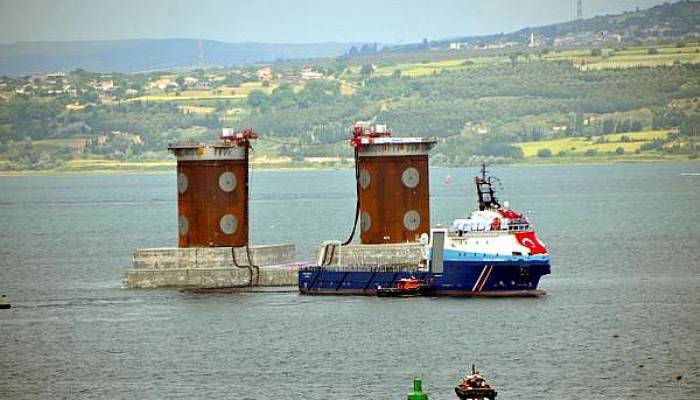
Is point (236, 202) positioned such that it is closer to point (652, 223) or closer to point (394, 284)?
point (394, 284)

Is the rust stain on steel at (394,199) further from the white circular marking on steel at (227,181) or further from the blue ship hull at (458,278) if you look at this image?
the white circular marking on steel at (227,181)

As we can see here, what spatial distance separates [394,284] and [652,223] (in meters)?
73.8

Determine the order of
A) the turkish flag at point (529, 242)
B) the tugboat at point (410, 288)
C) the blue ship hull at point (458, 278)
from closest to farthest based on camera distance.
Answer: the turkish flag at point (529, 242) < the blue ship hull at point (458, 278) < the tugboat at point (410, 288)

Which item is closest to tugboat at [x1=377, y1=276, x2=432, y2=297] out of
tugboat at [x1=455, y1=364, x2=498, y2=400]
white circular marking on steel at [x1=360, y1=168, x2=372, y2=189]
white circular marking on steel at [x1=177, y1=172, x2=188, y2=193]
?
white circular marking on steel at [x1=360, y1=168, x2=372, y2=189]

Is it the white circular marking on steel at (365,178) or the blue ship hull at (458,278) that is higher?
the white circular marking on steel at (365,178)

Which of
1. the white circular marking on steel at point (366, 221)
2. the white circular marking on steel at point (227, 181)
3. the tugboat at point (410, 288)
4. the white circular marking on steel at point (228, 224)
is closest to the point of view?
the tugboat at point (410, 288)

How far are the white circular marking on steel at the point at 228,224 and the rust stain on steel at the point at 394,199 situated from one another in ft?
26.1

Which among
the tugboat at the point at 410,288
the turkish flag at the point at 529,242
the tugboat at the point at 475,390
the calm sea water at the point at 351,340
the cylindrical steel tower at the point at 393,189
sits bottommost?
the calm sea water at the point at 351,340

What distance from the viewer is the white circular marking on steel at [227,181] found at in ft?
347

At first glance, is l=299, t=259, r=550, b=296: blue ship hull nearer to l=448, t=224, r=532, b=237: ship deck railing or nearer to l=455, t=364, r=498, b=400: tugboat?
l=448, t=224, r=532, b=237: ship deck railing

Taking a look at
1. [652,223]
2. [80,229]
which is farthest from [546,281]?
[80,229]

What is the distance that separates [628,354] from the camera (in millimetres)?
79000

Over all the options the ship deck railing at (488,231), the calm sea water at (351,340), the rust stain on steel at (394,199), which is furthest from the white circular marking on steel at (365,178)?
the ship deck railing at (488,231)

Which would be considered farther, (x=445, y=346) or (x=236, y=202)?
(x=236, y=202)
